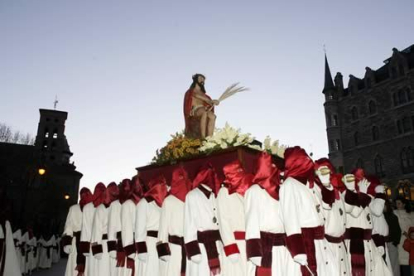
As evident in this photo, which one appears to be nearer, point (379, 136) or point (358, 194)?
point (358, 194)

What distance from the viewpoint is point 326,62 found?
5528 centimetres

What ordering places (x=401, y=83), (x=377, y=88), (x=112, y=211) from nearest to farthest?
(x=112, y=211)
(x=401, y=83)
(x=377, y=88)

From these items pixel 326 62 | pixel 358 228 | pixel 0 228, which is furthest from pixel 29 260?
pixel 326 62

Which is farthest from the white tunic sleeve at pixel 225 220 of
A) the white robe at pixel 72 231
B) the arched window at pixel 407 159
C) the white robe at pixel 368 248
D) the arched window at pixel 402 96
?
the arched window at pixel 402 96

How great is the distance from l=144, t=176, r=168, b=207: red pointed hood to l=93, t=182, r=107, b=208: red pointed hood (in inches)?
78.5

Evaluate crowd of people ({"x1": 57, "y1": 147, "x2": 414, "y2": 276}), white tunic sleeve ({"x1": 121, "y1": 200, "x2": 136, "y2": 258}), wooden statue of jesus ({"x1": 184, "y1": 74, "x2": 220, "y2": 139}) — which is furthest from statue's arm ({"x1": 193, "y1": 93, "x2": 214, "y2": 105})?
white tunic sleeve ({"x1": 121, "y1": 200, "x2": 136, "y2": 258})

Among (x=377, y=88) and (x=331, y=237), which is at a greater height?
(x=377, y=88)

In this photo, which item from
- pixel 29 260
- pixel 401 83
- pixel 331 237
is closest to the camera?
pixel 331 237

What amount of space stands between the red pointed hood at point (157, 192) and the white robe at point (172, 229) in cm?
52

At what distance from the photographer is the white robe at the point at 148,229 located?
276 inches

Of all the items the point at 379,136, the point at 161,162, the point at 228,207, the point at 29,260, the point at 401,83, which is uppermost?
the point at 401,83

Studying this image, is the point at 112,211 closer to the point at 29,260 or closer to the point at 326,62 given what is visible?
the point at 29,260

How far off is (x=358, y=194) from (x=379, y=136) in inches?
1623

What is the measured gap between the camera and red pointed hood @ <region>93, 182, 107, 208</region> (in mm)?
8820
